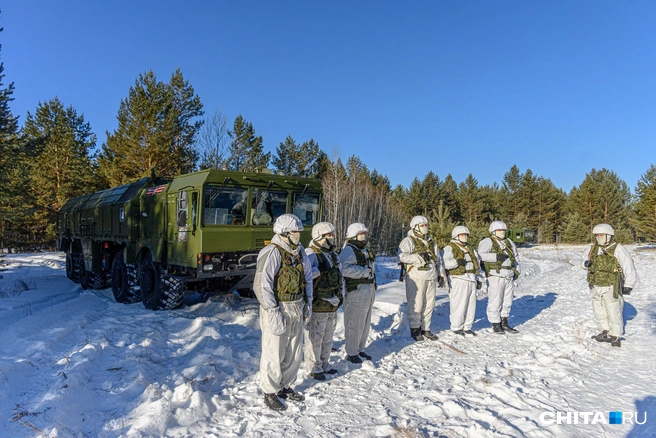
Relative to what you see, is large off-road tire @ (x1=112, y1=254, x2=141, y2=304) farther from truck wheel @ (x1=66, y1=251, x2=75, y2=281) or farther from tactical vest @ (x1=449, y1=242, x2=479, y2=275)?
tactical vest @ (x1=449, y1=242, x2=479, y2=275)

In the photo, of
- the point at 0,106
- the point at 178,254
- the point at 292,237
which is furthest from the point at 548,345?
the point at 0,106

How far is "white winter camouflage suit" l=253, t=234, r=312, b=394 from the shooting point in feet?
13.8

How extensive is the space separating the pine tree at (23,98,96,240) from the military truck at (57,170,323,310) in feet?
67.4

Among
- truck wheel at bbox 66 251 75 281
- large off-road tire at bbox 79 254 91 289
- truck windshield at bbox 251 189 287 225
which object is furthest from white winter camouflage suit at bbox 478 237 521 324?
truck wheel at bbox 66 251 75 281

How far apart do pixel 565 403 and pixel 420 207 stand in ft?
148

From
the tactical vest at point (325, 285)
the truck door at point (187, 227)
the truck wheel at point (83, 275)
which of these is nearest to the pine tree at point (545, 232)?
the truck wheel at point (83, 275)

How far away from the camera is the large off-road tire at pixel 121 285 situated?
10.5 m

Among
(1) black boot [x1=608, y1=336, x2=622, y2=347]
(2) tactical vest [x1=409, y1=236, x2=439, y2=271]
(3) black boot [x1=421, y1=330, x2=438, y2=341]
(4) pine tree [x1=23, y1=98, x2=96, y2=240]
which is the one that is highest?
(4) pine tree [x1=23, y1=98, x2=96, y2=240]

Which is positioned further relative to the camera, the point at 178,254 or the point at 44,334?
the point at 178,254

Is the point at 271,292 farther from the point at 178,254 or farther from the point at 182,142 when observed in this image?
the point at 182,142

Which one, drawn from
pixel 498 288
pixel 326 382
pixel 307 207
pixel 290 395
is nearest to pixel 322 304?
pixel 326 382

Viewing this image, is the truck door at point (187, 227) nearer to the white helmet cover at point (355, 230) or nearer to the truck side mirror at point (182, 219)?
the truck side mirror at point (182, 219)

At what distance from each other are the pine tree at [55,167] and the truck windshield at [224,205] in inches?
999

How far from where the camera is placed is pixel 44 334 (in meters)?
6.50
